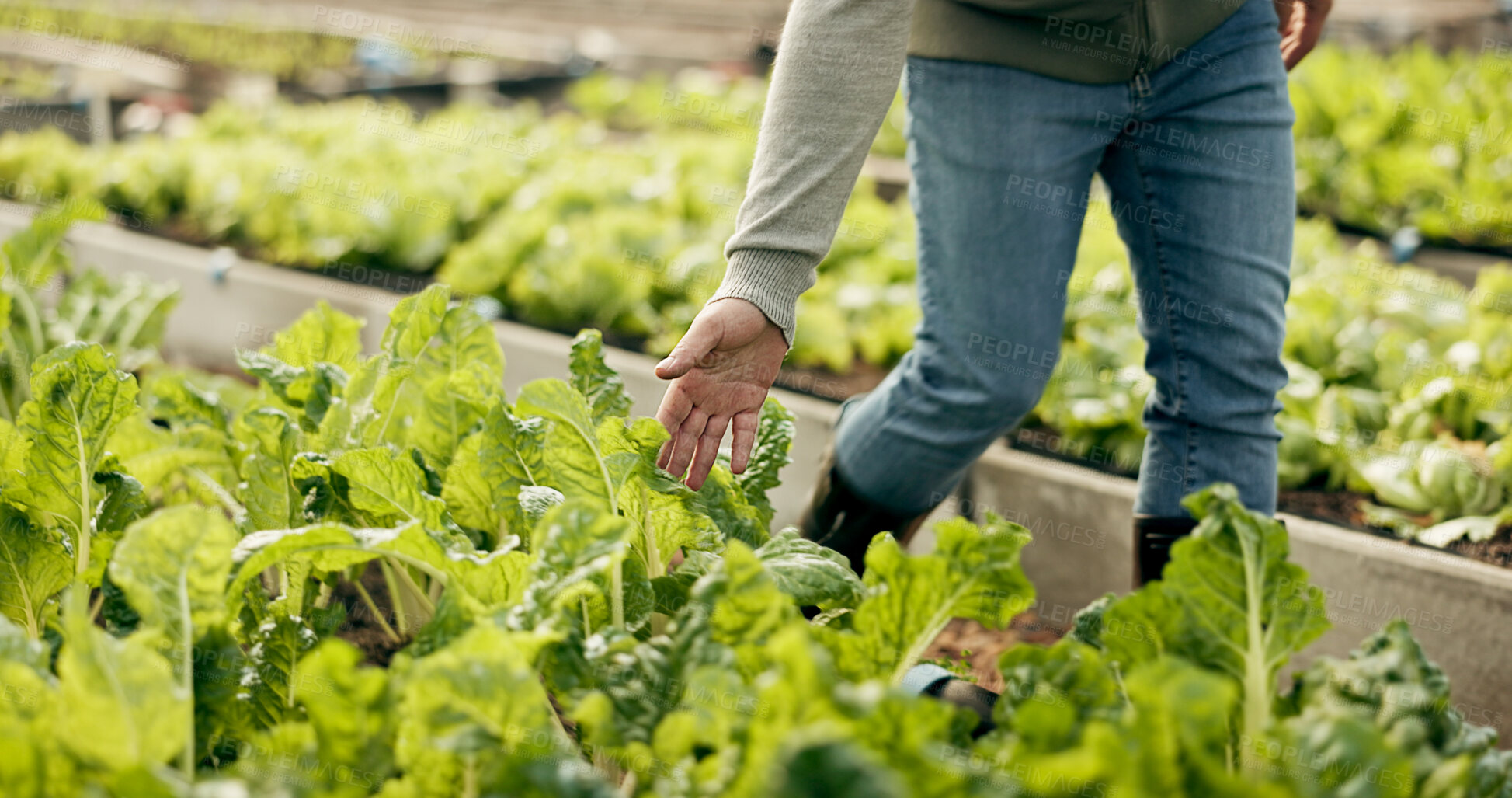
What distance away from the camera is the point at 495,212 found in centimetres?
479

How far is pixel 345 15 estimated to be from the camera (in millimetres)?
14109

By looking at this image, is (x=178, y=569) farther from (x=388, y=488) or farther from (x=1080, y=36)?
(x=1080, y=36)

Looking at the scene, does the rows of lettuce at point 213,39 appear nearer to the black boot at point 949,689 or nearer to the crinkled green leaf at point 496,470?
the crinkled green leaf at point 496,470

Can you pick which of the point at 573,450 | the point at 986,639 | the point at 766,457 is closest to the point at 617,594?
the point at 573,450

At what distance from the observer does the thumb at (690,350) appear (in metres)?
1.42

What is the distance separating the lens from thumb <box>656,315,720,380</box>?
1417 millimetres

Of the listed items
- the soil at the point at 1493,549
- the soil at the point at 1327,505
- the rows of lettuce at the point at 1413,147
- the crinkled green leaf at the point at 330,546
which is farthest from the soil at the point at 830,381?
the rows of lettuce at the point at 1413,147

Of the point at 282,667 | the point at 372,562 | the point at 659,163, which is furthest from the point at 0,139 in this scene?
the point at 282,667

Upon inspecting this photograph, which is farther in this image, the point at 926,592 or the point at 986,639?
the point at 986,639

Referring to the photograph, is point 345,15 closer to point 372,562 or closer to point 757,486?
point 372,562

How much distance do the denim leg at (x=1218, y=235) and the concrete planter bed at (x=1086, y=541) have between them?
0.52 metres

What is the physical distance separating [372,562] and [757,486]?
131cm

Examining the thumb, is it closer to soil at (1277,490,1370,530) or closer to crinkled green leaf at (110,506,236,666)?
crinkled green leaf at (110,506,236,666)

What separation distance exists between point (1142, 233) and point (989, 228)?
0.96ft
